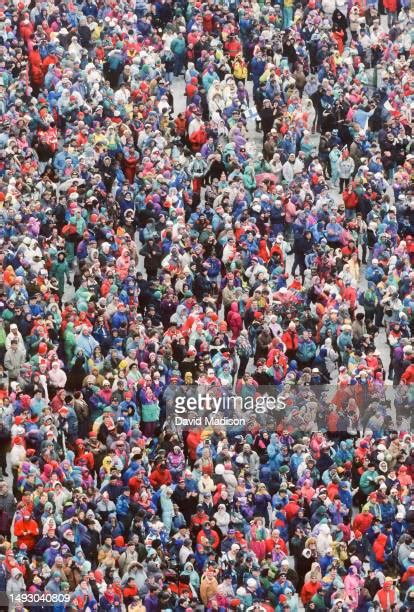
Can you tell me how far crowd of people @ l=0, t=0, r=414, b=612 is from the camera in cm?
4262

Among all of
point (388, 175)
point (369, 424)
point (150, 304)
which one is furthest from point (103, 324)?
point (388, 175)

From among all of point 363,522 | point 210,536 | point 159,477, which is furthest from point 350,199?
point 210,536

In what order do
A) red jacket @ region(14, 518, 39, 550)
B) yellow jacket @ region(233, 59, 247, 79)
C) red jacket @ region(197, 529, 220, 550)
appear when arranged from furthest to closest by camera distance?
yellow jacket @ region(233, 59, 247, 79) < red jacket @ region(197, 529, 220, 550) < red jacket @ region(14, 518, 39, 550)

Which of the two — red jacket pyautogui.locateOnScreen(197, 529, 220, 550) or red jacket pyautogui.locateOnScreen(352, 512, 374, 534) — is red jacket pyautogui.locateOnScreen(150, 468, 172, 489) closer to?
red jacket pyautogui.locateOnScreen(197, 529, 220, 550)

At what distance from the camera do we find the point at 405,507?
44062 millimetres

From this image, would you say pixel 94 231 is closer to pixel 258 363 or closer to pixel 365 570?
pixel 258 363

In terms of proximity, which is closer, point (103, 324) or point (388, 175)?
point (103, 324)

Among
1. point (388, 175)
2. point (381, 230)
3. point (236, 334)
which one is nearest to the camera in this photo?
point (236, 334)

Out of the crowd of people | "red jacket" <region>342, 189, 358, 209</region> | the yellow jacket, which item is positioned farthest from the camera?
the yellow jacket

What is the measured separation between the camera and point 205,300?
4909 cm

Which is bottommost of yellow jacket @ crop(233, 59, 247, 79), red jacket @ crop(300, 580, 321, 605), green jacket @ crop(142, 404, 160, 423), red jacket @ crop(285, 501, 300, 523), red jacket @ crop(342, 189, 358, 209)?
red jacket @ crop(300, 580, 321, 605)

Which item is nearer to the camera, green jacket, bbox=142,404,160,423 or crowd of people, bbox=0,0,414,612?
crowd of people, bbox=0,0,414,612

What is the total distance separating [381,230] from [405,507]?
10.1 metres

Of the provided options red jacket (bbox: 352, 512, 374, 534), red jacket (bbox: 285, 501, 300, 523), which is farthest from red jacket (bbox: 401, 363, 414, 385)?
red jacket (bbox: 285, 501, 300, 523)
